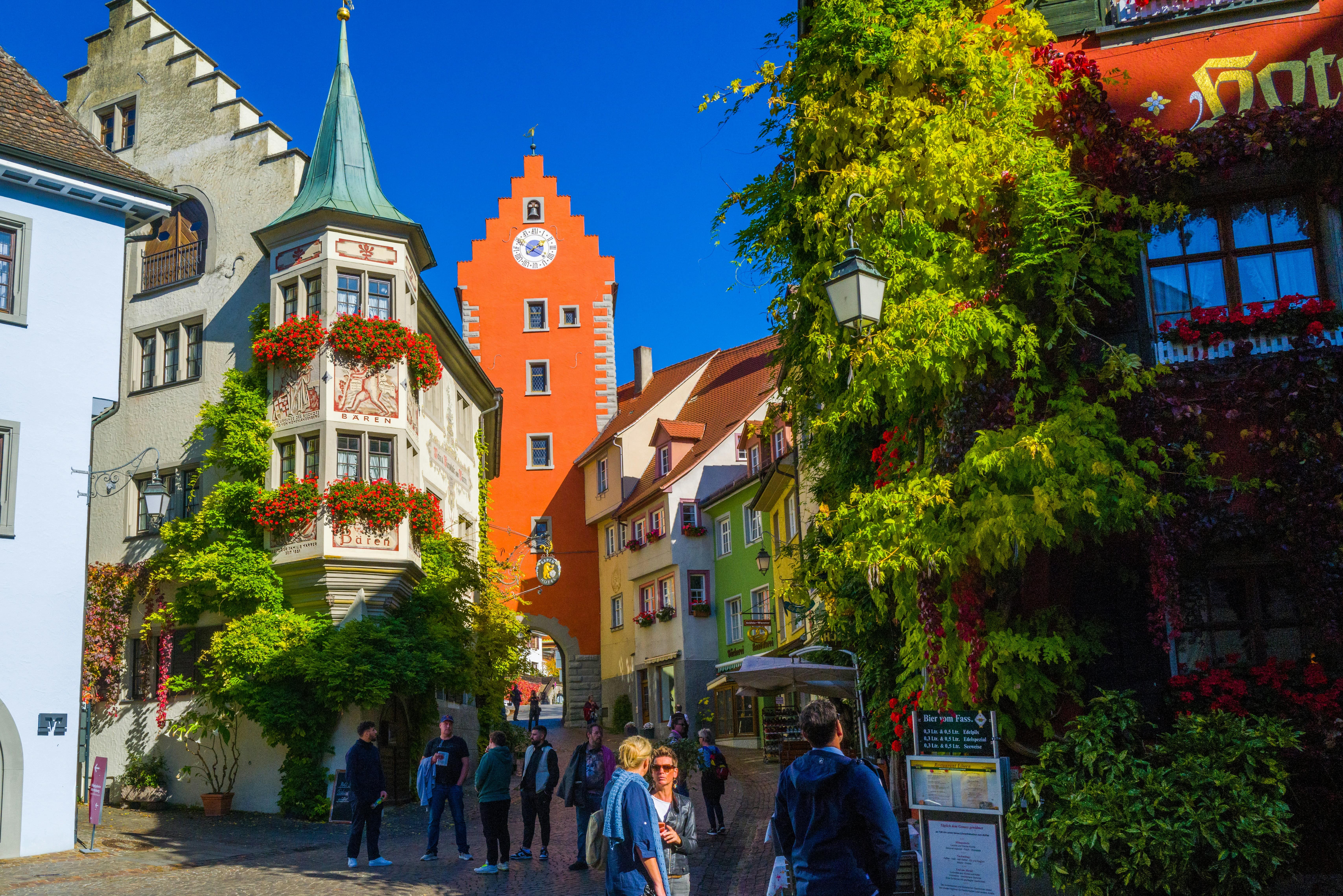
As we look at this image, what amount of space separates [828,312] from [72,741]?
11942 mm

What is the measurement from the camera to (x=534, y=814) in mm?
14805

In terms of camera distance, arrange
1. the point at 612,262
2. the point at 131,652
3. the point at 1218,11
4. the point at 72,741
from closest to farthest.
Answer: the point at 1218,11, the point at 72,741, the point at 131,652, the point at 612,262

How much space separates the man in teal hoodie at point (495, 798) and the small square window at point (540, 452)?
113 feet

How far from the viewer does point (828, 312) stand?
12586 mm

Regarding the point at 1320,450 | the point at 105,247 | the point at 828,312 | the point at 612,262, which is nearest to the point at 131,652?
the point at 105,247

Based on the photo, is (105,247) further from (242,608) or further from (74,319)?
(242,608)

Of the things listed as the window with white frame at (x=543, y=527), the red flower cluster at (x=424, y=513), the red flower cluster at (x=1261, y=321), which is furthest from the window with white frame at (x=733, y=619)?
the red flower cluster at (x=1261, y=321)

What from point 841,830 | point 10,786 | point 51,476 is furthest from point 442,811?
point 841,830

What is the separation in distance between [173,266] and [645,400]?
2631 centimetres

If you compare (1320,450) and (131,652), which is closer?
(1320,450)

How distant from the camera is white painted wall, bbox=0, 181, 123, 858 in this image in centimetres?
1634

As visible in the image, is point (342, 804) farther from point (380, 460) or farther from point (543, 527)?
point (543, 527)

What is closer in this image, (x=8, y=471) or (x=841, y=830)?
(x=841, y=830)

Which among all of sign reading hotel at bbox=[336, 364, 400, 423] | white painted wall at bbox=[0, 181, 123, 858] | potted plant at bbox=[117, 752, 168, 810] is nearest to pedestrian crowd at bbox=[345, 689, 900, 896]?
white painted wall at bbox=[0, 181, 123, 858]
